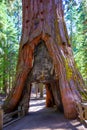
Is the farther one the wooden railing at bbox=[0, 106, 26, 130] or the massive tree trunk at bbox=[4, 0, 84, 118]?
the massive tree trunk at bbox=[4, 0, 84, 118]

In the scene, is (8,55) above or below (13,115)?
above

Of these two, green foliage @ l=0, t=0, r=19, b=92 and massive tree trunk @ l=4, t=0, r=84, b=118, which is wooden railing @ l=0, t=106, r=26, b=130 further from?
green foliage @ l=0, t=0, r=19, b=92

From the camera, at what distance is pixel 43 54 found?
12.2 meters

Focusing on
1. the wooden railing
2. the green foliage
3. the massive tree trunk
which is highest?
the green foliage

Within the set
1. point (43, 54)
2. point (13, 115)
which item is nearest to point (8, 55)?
point (43, 54)

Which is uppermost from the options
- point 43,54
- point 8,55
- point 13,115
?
point 8,55

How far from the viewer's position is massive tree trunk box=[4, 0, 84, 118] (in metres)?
11.5

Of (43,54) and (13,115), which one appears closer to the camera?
(13,115)

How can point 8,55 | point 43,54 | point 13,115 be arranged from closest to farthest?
point 13,115, point 43,54, point 8,55

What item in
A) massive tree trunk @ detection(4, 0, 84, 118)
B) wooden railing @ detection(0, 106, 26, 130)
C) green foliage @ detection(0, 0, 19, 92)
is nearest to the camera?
wooden railing @ detection(0, 106, 26, 130)

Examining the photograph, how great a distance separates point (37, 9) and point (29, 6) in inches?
25.1

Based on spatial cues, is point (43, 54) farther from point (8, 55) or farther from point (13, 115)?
point (8, 55)

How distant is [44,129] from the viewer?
8.34 meters

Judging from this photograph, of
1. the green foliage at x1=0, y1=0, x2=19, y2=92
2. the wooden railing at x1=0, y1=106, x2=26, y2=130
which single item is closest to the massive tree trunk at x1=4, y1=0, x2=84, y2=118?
the wooden railing at x1=0, y1=106, x2=26, y2=130
